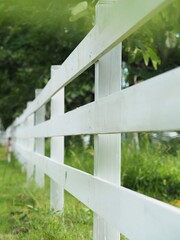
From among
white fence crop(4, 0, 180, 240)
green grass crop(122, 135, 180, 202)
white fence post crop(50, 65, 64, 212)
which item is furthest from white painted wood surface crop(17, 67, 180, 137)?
green grass crop(122, 135, 180, 202)

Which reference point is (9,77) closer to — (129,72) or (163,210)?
(129,72)

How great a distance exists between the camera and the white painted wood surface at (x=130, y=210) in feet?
4.55

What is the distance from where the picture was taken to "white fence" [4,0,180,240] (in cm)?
141

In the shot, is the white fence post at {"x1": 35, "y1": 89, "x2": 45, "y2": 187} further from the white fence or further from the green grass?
the white fence

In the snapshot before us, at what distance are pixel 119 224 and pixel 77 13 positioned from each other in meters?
1.14

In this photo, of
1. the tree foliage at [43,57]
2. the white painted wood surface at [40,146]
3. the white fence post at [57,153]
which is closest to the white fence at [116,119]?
the white fence post at [57,153]

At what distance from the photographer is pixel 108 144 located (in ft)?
7.80

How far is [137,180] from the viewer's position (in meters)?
5.66

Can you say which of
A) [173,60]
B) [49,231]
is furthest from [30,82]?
[49,231]

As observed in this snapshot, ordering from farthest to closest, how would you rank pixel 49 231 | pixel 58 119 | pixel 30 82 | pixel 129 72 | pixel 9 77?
pixel 9 77 < pixel 30 82 < pixel 129 72 < pixel 58 119 < pixel 49 231

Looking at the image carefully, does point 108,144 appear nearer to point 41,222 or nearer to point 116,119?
point 116,119

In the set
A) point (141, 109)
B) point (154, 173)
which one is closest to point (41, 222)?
point (141, 109)

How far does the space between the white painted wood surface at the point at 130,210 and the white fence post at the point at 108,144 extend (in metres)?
0.07

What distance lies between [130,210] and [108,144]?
2.25 ft
